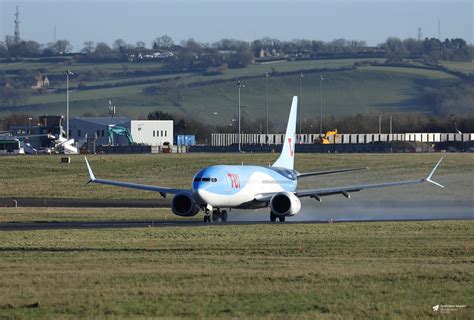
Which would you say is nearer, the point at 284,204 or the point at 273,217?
the point at 284,204

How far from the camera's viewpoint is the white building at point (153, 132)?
181 m

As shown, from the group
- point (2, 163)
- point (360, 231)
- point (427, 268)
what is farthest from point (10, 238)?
point (2, 163)

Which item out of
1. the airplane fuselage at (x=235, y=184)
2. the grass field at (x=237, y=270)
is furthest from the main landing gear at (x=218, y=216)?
the grass field at (x=237, y=270)

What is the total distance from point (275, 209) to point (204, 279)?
1173 inches

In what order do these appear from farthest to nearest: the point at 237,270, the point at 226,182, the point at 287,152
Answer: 1. the point at 287,152
2. the point at 226,182
3. the point at 237,270

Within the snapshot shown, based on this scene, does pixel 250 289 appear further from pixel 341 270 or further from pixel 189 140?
pixel 189 140

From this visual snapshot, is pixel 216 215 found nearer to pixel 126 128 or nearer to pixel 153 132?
pixel 126 128

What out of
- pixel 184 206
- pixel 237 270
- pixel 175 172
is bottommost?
pixel 175 172

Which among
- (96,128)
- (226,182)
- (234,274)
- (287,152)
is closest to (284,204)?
(226,182)

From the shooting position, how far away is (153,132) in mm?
183500

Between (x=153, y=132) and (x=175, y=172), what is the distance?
7286 cm

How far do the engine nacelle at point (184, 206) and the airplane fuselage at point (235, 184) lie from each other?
4.09 feet

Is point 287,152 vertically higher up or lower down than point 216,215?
higher up

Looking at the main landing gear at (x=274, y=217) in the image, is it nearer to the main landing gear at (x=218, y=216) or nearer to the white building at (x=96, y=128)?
the main landing gear at (x=218, y=216)
